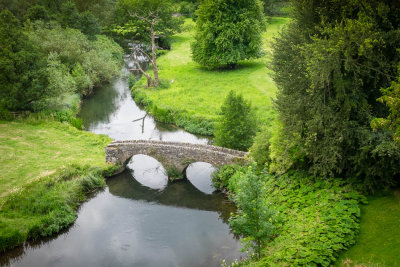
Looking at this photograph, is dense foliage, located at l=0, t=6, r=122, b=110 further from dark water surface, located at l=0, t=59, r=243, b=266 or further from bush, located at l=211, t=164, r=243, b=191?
Answer: bush, located at l=211, t=164, r=243, b=191

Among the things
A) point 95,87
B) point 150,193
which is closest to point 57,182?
point 150,193

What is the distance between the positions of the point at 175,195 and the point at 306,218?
37.8ft

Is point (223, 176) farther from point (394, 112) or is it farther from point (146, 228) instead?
point (394, 112)

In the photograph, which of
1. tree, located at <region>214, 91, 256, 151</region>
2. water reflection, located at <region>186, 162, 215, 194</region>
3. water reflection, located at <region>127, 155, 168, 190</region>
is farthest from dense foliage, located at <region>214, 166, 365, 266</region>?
water reflection, located at <region>127, 155, 168, 190</region>

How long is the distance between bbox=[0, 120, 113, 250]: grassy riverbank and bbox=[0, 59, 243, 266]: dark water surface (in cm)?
95

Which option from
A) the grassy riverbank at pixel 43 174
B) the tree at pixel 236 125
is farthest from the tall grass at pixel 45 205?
the tree at pixel 236 125

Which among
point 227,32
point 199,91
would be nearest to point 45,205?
point 199,91

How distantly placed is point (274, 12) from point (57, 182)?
67.7 m

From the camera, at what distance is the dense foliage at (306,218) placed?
17.0m

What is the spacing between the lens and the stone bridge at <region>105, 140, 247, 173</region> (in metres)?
27.4

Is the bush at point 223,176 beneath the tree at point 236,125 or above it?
beneath

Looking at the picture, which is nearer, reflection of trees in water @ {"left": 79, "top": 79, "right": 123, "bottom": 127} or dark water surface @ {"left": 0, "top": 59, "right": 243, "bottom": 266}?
dark water surface @ {"left": 0, "top": 59, "right": 243, "bottom": 266}

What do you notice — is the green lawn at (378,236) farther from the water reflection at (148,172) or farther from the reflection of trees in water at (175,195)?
the water reflection at (148,172)

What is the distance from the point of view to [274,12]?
3204 inches
